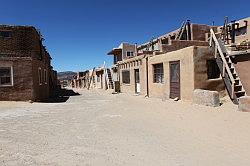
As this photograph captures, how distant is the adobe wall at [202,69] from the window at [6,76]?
39.7 ft

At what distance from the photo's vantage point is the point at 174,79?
18219mm

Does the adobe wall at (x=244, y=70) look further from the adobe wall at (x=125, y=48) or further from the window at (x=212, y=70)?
the adobe wall at (x=125, y=48)

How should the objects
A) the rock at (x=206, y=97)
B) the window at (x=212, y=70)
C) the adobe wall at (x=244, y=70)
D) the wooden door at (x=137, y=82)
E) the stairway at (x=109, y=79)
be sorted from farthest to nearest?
the stairway at (x=109, y=79)
the wooden door at (x=137, y=82)
the window at (x=212, y=70)
the adobe wall at (x=244, y=70)
the rock at (x=206, y=97)

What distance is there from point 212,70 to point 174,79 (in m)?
2.69

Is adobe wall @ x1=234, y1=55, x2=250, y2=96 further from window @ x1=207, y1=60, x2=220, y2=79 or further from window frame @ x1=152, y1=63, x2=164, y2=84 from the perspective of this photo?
window frame @ x1=152, y1=63, x2=164, y2=84

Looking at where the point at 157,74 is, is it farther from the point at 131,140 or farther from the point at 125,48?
the point at 125,48

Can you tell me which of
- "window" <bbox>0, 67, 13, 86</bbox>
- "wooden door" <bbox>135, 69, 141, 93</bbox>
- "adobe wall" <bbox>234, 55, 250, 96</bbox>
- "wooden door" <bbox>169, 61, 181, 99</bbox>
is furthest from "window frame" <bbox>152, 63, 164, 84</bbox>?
"window" <bbox>0, 67, 13, 86</bbox>

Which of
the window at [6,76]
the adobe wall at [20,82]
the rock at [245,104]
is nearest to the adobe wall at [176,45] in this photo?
the adobe wall at [20,82]

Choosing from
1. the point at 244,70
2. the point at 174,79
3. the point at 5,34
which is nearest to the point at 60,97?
the point at 5,34

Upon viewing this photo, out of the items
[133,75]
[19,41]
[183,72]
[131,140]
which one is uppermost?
[19,41]

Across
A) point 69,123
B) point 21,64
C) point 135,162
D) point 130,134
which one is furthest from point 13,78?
point 135,162

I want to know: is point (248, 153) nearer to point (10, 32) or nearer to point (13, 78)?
point (13, 78)

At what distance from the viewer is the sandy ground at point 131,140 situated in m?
6.17

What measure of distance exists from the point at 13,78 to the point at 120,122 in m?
11.3
